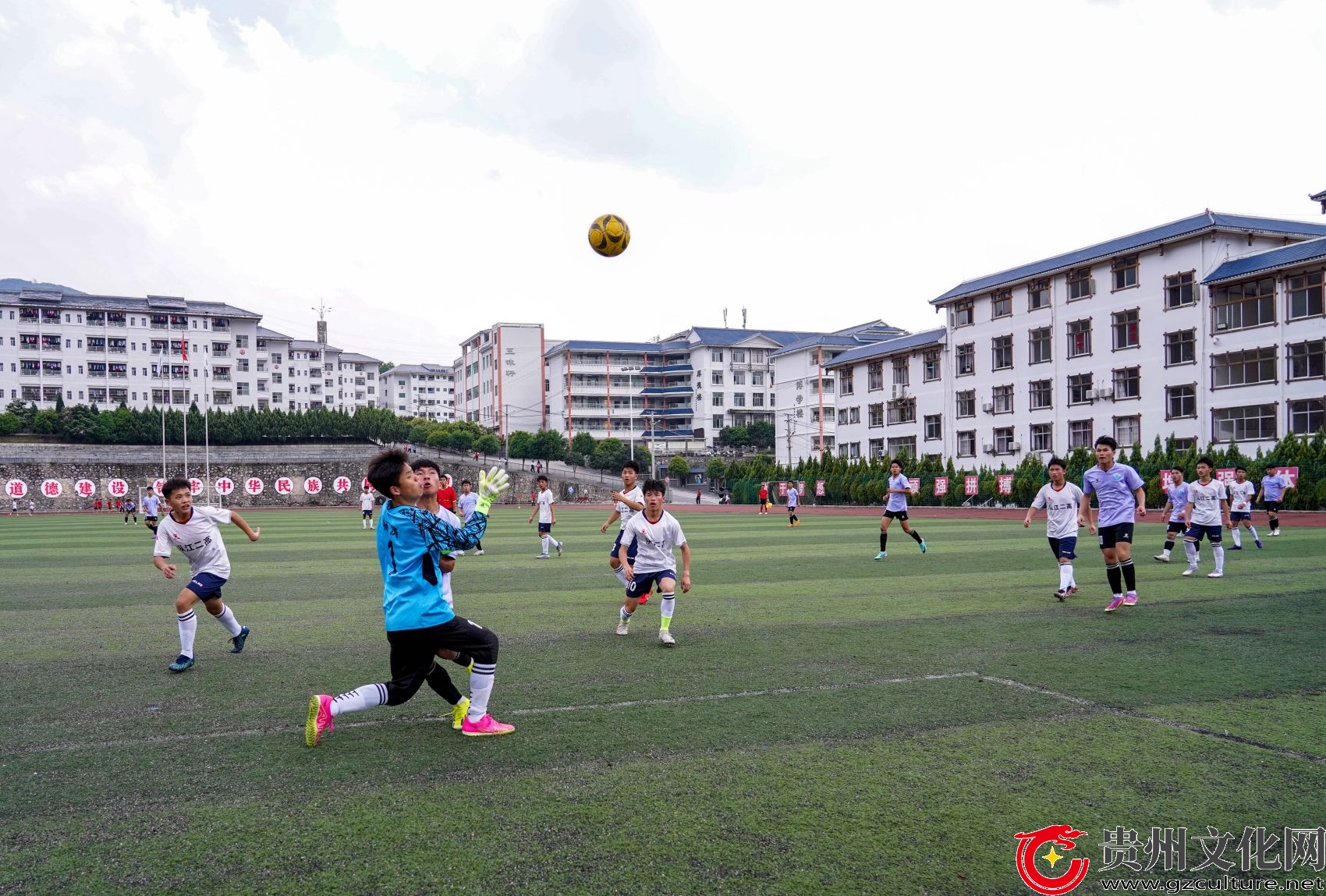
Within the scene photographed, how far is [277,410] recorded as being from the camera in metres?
78.1

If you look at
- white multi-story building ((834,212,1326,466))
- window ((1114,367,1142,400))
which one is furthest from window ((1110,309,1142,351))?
window ((1114,367,1142,400))

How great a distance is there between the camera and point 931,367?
55.7 metres

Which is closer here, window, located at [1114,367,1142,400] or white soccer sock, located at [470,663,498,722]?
white soccer sock, located at [470,663,498,722]

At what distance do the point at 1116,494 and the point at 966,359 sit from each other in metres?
44.4

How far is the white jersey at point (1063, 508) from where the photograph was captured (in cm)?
1193

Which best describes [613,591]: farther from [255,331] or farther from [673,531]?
[255,331]

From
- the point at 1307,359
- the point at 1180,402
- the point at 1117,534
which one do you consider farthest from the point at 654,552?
the point at 1180,402

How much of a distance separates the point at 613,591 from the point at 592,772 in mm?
8643

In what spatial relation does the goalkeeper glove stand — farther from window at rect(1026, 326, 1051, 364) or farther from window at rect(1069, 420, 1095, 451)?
window at rect(1026, 326, 1051, 364)

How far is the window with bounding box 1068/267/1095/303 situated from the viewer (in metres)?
44.8

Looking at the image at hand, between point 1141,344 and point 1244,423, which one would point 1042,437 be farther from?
point 1244,423

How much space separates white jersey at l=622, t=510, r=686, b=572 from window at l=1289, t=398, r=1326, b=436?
35179 millimetres

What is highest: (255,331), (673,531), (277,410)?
(255,331)

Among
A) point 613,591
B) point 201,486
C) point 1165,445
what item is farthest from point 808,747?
point 201,486
